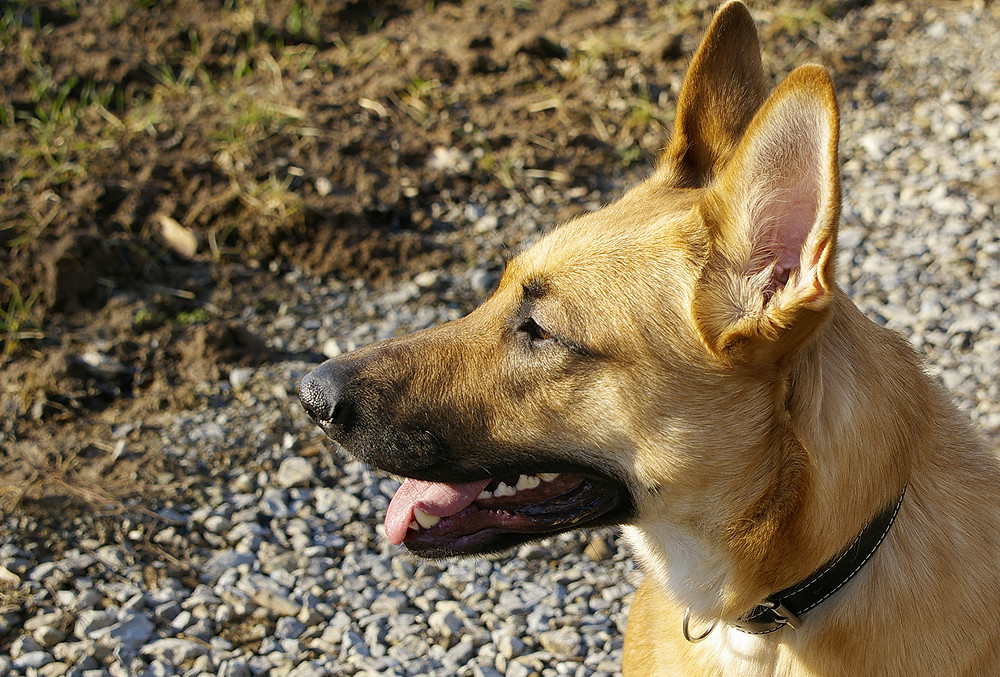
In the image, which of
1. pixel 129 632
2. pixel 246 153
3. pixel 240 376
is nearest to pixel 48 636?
pixel 129 632

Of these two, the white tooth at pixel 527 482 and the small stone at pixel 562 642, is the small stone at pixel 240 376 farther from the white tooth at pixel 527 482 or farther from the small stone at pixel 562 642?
the white tooth at pixel 527 482

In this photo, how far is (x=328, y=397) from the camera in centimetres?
288

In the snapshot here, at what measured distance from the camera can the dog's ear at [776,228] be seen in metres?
2.26

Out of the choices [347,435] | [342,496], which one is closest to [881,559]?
[347,435]

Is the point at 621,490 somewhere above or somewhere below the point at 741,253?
below

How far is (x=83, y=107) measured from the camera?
21.5ft

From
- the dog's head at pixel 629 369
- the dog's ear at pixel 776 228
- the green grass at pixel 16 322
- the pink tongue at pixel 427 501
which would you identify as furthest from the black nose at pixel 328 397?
the green grass at pixel 16 322

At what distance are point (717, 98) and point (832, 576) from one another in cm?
160

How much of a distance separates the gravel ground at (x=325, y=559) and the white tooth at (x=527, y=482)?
104 centimetres

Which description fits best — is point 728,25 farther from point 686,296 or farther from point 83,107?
point 83,107

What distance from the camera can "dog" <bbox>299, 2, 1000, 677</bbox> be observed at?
2543mm

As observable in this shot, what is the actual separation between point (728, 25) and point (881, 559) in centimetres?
171

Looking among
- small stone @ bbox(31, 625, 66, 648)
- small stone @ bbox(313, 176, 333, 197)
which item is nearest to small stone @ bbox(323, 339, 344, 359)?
small stone @ bbox(313, 176, 333, 197)

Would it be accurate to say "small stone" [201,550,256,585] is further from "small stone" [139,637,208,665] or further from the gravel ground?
"small stone" [139,637,208,665]
